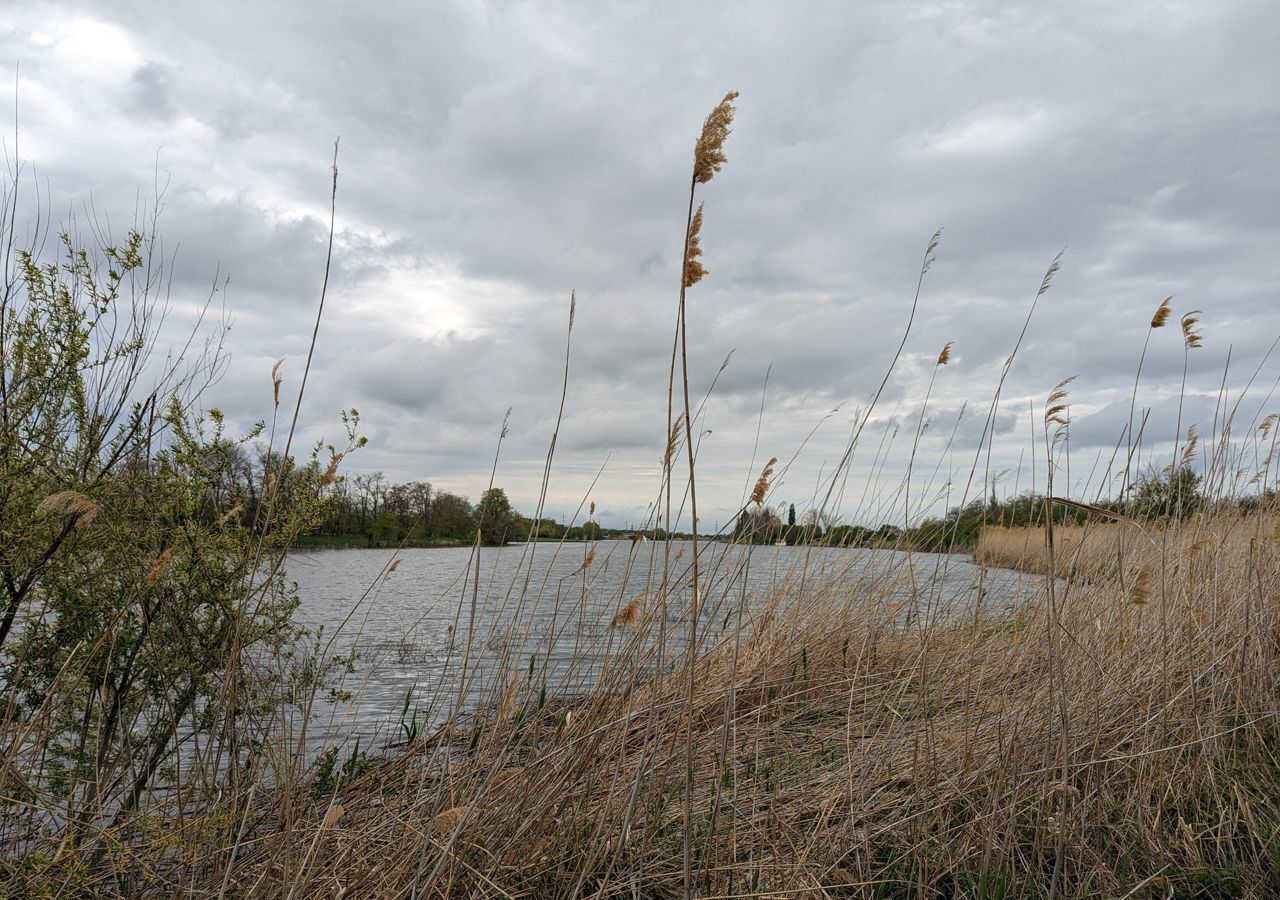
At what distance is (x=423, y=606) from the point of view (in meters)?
12.3

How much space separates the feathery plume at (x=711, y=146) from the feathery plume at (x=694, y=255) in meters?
0.09

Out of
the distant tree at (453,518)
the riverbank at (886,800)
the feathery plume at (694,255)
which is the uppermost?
the feathery plume at (694,255)

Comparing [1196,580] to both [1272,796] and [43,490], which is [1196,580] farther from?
[43,490]

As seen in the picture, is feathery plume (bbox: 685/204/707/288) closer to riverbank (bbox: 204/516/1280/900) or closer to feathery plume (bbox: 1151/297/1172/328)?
riverbank (bbox: 204/516/1280/900)

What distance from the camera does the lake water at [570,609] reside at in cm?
263

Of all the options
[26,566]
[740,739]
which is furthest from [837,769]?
[26,566]

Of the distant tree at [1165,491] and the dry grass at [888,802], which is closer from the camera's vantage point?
the dry grass at [888,802]

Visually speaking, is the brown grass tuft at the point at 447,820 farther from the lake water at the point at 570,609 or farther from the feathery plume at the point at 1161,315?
the feathery plume at the point at 1161,315

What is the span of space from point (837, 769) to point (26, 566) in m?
3.46

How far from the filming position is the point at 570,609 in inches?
134

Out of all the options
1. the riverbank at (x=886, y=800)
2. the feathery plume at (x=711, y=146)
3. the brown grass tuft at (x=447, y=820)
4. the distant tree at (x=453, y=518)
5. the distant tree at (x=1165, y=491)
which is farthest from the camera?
the distant tree at (x=453, y=518)

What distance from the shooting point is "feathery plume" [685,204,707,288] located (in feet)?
4.60

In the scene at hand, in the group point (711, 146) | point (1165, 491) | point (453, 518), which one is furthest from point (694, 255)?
point (453, 518)

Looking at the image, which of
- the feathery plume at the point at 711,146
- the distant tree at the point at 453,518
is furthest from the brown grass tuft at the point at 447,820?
the distant tree at the point at 453,518
